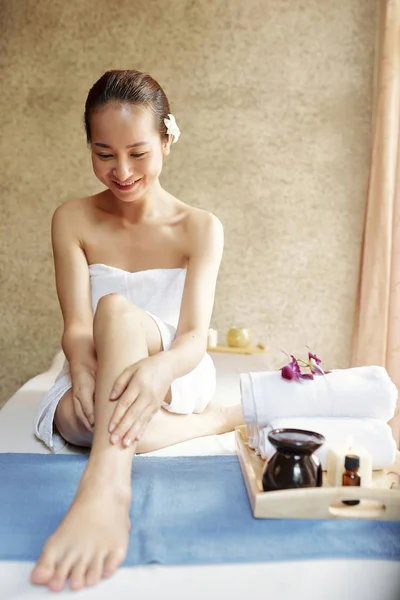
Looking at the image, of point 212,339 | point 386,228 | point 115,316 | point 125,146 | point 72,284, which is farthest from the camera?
point 212,339

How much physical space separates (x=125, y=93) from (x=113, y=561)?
1105 mm

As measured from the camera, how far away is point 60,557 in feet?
2.85

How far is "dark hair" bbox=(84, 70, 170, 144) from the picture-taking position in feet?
5.13

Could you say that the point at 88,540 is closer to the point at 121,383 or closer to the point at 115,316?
the point at 121,383

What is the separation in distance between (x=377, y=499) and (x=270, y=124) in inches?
98.4

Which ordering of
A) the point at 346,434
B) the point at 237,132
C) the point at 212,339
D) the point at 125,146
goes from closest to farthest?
the point at 346,434
the point at 125,146
the point at 212,339
the point at 237,132

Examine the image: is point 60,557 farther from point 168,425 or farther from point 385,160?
point 385,160

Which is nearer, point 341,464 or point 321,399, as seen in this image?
point 341,464

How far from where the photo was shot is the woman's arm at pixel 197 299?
139 centimetres

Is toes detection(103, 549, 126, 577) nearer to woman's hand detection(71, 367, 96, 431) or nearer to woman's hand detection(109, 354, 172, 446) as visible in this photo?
woman's hand detection(109, 354, 172, 446)

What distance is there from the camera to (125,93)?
1567 millimetres

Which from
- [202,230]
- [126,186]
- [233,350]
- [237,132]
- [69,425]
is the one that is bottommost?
[233,350]

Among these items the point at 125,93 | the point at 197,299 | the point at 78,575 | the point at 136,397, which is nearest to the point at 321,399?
the point at 136,397

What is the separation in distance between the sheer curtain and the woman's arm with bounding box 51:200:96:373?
157 centimetres
